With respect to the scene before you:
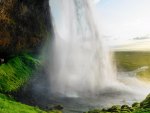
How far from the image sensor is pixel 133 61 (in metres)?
137

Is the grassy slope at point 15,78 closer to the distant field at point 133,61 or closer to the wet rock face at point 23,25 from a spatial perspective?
the wet rock face at point 23,25

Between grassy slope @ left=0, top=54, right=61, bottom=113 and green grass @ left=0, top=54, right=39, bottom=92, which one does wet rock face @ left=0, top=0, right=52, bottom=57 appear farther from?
grassy slope @ left=0, top=54, right=61, bottom=113

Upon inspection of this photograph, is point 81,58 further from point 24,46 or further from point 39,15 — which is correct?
point 39,15

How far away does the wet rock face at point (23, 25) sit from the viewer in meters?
64.0

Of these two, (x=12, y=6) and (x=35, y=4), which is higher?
(x=35, y=4)

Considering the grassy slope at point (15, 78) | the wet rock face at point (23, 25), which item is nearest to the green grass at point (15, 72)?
the grassy slope at point (15, 78)

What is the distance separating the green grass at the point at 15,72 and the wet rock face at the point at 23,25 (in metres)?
2.82

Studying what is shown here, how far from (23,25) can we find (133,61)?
7015 cm

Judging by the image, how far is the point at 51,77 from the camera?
6731 cm

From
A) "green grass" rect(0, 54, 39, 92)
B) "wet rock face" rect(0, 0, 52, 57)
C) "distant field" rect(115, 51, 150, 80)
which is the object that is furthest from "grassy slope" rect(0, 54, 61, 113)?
"distant field" rect(115, 51, 150, 80)

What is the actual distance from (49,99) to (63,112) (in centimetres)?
791

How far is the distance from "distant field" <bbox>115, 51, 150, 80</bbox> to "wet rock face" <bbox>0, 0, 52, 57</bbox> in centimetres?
2902

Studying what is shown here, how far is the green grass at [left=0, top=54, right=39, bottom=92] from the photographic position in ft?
160

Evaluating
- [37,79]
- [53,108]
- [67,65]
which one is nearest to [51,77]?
[37,79]
